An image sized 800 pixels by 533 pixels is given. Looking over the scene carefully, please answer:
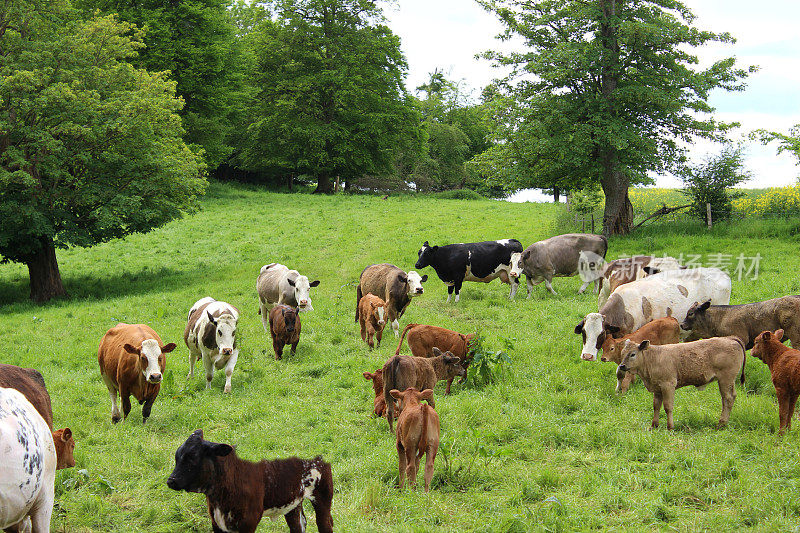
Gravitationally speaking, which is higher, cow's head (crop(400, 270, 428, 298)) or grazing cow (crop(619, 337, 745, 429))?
cow's head (crop(400, 270, 428, 298))

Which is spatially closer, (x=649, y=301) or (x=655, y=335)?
(x=655, y=335)

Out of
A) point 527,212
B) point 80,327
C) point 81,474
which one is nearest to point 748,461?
point 81,474

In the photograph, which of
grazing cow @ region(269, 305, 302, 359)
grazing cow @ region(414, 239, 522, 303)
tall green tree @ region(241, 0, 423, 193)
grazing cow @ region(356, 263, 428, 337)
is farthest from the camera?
tall green tree @ region(241, 0, 423, 193)

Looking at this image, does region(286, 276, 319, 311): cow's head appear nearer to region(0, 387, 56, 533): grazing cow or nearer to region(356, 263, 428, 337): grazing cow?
region(356, 263, 428, 337): grazing cow

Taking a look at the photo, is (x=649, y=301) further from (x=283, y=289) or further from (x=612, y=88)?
(x=612, y=88)

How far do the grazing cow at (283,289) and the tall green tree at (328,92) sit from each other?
2700 centimetres

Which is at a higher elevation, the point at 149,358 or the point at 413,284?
the point at 413,284

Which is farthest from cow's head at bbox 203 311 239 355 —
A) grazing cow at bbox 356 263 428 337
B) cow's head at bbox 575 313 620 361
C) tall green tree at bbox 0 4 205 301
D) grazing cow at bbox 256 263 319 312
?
tall green tree at bbox 0 4 205 301

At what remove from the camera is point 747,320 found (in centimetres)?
1012

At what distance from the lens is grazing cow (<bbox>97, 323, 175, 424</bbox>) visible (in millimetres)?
8594

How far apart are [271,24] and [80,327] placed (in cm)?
3439

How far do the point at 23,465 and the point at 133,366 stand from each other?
15.5 ft

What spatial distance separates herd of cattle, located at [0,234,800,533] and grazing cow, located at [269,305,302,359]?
0.03 m

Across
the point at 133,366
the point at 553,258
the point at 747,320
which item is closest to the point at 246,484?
the point at 133,366
